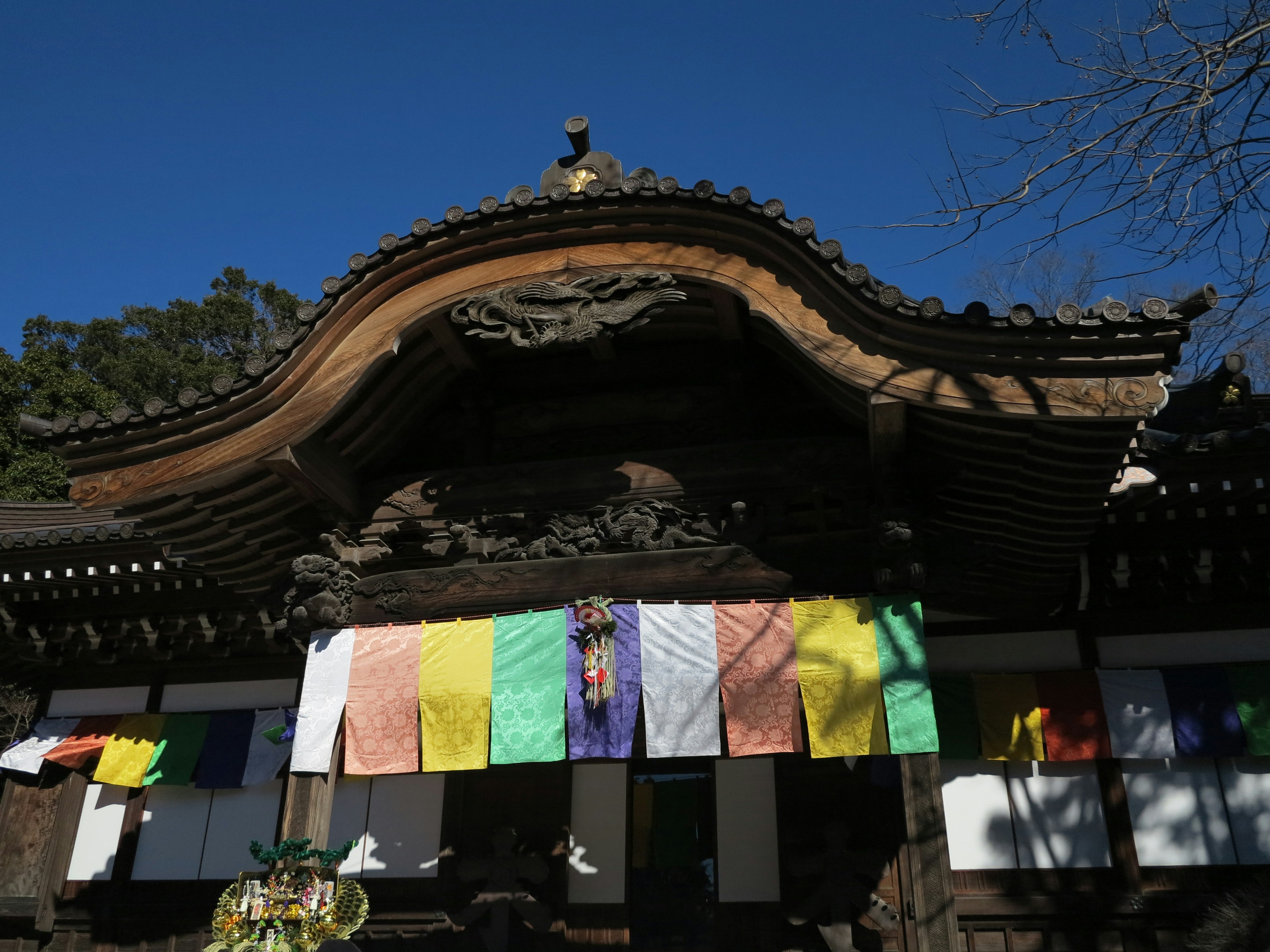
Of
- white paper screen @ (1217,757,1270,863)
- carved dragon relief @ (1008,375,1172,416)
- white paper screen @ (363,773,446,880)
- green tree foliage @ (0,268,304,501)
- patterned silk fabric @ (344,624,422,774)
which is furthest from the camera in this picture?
green tree foliage @ (0,268,304,501)

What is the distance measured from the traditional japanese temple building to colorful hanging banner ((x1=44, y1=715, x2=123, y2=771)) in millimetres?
1855

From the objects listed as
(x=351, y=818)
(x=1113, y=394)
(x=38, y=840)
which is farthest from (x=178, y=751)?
(x=1113, y=394)

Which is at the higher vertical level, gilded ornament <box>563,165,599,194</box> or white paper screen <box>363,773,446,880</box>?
gilded ornament <box>563,165,599,194</box>

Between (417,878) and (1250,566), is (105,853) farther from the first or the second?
(1250,566)

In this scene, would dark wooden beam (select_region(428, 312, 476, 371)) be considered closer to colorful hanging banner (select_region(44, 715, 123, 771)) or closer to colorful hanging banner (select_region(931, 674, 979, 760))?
colorful hanging banner (select_region(931, 674, 979, 760))

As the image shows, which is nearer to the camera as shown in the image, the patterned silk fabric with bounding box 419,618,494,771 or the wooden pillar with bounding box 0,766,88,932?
the patterned silk fabric with bounding box 419,618,494,771

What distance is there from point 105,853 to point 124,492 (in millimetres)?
4812

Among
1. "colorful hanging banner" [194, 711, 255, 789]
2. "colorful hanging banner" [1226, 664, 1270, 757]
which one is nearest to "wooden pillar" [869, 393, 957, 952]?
"colorful hanging banner" [1226, 664, 1270, 757]

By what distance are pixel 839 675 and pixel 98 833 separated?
7.94m

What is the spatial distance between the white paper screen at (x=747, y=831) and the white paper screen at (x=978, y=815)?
1.42 metres

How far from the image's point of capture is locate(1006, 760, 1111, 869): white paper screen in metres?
7.18

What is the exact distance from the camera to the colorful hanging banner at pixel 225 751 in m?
8.97

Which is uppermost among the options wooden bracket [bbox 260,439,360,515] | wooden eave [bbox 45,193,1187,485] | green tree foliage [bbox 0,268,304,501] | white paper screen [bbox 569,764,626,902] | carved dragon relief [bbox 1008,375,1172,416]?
green tree foliage [bbox 0,268,304,501]

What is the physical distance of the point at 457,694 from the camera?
6.78 meters
